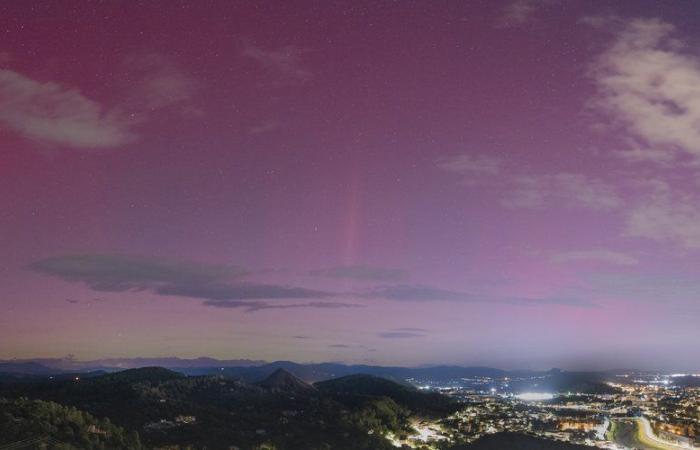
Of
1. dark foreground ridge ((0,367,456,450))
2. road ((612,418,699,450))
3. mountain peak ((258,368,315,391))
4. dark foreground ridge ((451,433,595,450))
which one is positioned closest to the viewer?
dark foreground ridge ((0,367,456,450))

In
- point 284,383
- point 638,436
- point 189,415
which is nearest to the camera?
point 189,415

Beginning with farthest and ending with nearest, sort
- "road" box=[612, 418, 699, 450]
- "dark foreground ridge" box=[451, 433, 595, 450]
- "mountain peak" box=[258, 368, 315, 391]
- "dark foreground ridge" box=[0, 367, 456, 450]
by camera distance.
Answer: "mountain peak" box=[258, 368, 315, 391] < "road" box=[612, 418, 699, 450] < "dark foreground ridge" box=[451, 433, 595, 450] < "dark foreground ridge" box=[0, 367, 456, 450]

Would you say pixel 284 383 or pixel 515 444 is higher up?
pixel 284 383

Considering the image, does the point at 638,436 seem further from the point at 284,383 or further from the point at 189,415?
the point at 189,415

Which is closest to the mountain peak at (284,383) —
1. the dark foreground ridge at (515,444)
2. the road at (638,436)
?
the dark foreground ridge at (515,444)

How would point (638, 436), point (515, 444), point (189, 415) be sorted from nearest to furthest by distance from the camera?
point (189, 415), point (515, 444), point (638, 436)

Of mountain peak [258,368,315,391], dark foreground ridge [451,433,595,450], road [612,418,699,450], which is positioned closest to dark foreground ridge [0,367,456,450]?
mountain peak [258,368,315,391]

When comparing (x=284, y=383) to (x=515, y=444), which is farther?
(x=284, y=383)

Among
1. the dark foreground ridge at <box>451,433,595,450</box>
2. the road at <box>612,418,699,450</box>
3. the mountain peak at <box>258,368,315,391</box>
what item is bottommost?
the road at <box>612,418,699,450</box>

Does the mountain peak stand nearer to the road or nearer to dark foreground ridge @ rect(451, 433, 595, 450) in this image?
dark foreground ridge @ rect(451, 433, 595, 450)

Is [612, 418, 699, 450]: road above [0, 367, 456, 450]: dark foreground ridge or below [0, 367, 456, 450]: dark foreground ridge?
below

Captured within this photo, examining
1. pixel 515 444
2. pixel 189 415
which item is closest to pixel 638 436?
pixel 515 444

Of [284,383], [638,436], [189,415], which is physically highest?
[189,415]
